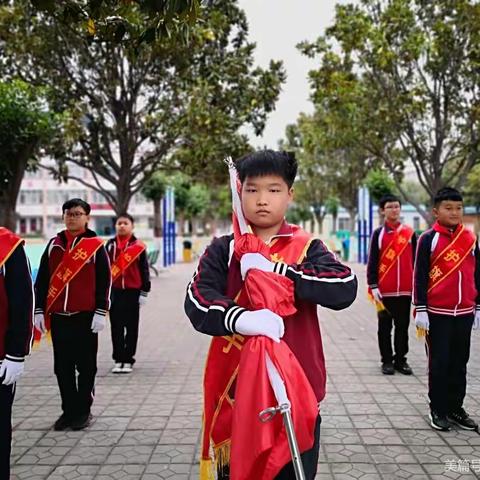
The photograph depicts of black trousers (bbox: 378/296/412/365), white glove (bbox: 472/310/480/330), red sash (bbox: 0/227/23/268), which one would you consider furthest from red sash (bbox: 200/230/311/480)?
black trousers (bbox: 378/296/412/365)

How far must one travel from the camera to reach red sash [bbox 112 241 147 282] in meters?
6.35

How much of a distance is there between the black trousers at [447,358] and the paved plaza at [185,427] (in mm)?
253

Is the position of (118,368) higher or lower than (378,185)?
lower

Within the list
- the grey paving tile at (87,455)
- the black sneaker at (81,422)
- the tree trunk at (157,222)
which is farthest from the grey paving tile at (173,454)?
the tree trunk at (157,222)

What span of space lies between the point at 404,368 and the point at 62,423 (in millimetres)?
3596

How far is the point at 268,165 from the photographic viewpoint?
2.45 meters

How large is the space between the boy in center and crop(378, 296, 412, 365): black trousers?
380cm

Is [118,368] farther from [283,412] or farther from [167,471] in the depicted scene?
[283,412]

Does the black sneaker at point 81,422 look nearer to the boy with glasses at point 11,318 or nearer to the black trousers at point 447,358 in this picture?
the boy with glasses at point 11,318

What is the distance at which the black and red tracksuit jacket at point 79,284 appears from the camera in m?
4.54

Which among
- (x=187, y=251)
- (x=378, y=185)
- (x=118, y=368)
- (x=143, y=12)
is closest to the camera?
(x=143, y=12)

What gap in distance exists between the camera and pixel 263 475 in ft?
7.07

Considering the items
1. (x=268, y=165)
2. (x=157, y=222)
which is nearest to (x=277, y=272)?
(x=268, y=165)

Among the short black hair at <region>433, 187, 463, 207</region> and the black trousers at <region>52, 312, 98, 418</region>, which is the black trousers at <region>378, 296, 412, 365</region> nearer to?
the short black hair at <region>433, 187, 463, 207</region>
